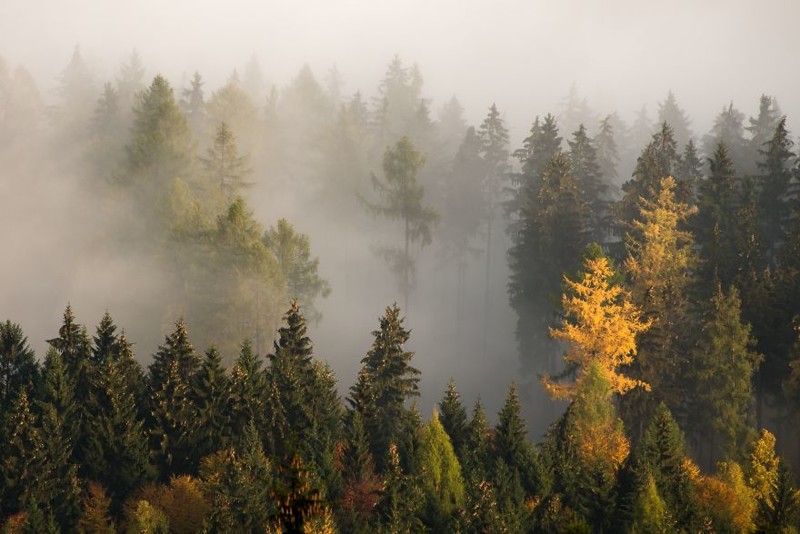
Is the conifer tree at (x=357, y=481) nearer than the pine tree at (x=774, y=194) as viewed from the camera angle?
Yes

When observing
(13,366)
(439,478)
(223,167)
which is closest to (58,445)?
(13,366)

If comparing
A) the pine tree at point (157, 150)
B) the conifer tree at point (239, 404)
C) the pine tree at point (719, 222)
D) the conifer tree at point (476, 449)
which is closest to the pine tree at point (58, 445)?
the conifer tree at point (239, 404)

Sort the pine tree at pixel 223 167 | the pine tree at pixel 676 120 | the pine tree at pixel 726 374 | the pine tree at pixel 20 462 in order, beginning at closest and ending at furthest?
1. the pine tree at pixel 20 462
2. the pine tree at pixel 726 374
3. the pine tree at pixel 223 167
4. the pine tree at pixel 676 120

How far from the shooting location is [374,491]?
112 ft

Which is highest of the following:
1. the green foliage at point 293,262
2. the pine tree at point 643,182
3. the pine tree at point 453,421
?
the pine tree at point 643,182

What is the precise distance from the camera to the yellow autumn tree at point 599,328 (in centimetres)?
3756

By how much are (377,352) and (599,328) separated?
11194mm

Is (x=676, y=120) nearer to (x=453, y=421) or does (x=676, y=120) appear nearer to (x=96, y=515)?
(x=453, y=421)

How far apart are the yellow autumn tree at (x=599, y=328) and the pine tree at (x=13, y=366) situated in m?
25.9

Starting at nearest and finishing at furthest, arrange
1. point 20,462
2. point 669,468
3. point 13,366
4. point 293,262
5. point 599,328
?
1. point 20,462
2. point 669,468
3. point 13,366
4. point 599,328
5. point 293,262

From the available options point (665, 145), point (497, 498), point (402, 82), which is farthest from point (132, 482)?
point (402, 82)

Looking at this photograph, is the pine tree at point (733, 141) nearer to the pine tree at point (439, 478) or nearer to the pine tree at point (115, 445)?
the pine tree at point (439, 478)

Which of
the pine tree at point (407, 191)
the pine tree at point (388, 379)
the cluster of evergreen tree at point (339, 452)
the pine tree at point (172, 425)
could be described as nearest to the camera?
the cluster of evergreen tree at point (339, 452)

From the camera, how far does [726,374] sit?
135 feet
